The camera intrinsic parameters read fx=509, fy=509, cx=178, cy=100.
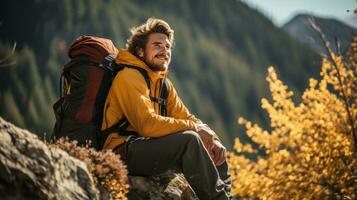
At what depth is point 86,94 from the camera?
5.71 m

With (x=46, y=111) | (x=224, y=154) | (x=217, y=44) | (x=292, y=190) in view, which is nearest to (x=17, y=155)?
(x=224, y=154)

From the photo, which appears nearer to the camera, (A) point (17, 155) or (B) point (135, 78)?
(A) point (17, 155)

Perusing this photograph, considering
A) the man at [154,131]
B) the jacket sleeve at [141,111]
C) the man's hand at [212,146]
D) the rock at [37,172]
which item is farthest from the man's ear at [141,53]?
the rock at [37,172]

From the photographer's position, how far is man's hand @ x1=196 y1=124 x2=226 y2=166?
605 centimetres

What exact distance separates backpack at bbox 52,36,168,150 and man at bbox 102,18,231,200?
0.08 metres

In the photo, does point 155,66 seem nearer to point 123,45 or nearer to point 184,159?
point 184,159

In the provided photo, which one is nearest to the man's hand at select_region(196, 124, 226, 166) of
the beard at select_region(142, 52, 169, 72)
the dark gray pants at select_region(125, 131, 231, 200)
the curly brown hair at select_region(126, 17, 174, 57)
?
the dark gray pants at select_region(125, 131, 231, 200)

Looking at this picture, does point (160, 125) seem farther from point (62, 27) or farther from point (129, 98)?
point (62, 27)

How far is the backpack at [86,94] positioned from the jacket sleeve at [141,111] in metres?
0.18

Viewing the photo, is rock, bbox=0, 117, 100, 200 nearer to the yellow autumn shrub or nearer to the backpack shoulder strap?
the backpack shoulder strap

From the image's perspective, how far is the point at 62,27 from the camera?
161 m

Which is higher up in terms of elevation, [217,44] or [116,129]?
[217,44]

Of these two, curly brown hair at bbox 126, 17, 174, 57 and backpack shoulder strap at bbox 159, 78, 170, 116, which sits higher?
curly brown hair at bbox 126, 17, 174, 57

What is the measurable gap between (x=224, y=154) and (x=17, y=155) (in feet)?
9.02
